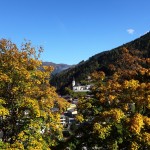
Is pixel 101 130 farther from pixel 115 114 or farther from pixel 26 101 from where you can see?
pixel 26 101

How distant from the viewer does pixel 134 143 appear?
22891 mm

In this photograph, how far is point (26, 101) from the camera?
23.1m

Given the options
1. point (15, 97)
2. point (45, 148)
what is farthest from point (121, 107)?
point (15, 97)

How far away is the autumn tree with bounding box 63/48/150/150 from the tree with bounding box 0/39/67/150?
203 cm

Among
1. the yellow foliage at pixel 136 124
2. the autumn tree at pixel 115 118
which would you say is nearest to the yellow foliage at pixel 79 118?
the autumn tree at pixel 115 118

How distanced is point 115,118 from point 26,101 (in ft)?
21.2

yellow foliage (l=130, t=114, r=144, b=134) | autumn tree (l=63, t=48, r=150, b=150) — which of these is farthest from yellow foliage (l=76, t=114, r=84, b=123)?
yellow foliage (l=130, t=114, r=144, b=134)

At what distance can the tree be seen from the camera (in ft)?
75.7

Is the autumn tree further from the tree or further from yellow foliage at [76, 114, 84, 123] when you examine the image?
the tree

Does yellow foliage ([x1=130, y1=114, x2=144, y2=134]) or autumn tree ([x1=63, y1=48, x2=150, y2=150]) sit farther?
autumn tree ([x1=63, y1=48, x2=150, y2=150])

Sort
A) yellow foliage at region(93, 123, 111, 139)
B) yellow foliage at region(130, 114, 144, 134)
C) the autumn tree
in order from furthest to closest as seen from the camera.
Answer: the autumn tree < yellow foliage at region(93, 123, 111, 139) < yellow foliage at region(130, 114, 144, 134)

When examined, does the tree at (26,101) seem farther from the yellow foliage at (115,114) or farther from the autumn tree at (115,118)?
the yellow foliage at (115,114)

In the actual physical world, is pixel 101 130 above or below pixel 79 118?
below

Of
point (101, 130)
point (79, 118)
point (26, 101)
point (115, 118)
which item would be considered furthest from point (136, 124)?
point (26, 101)
